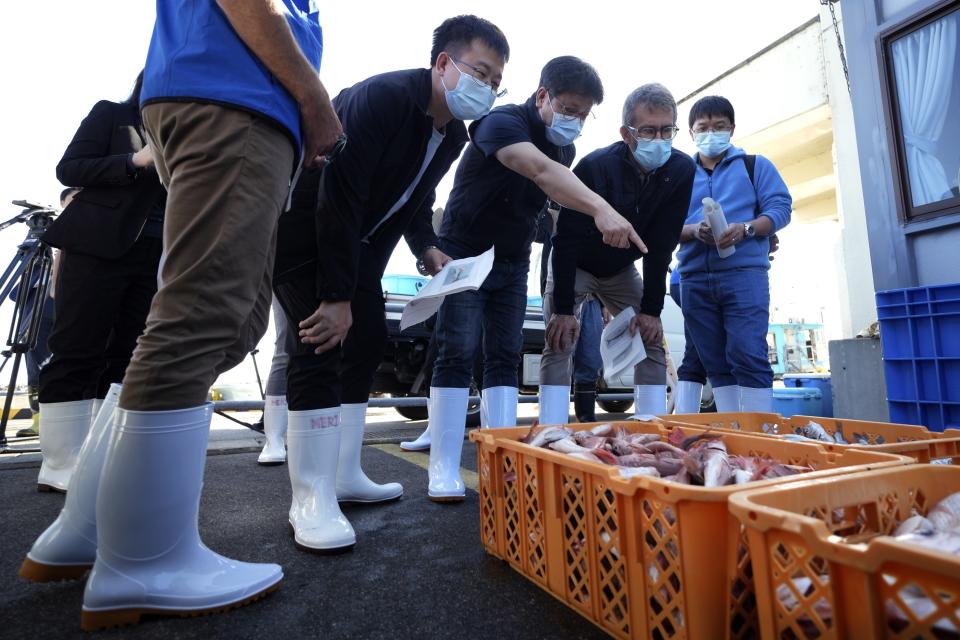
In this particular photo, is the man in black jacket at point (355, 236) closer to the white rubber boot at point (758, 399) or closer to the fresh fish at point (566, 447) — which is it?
the fresh fish at point (566, 447)

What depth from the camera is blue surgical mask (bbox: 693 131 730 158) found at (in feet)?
10.4

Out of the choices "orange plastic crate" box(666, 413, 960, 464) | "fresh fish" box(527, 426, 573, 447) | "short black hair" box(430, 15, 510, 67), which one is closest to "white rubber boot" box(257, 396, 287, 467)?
"fresh fish" box(527, 426, 573, 447)

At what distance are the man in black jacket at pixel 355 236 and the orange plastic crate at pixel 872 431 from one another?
46.7 inches

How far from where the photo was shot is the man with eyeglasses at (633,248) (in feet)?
8.50

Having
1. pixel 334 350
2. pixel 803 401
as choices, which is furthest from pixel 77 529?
pixel 803 401

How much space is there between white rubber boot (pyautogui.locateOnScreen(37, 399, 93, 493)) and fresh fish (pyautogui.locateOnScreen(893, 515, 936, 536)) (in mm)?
2740

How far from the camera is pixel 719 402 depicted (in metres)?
3.11

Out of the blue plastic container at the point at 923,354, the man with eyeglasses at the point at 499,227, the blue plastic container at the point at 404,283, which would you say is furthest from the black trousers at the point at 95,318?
the blue plastic container at the point at 923,354

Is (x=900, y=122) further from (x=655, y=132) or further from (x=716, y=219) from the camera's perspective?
(x=655, y=132)

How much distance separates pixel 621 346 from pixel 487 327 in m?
0.71

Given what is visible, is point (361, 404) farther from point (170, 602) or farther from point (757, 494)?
point (757, 494)

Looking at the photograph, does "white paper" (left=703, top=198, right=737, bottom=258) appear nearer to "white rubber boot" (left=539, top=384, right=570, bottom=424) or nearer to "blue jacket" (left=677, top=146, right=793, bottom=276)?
"blue jacket" (left=677, top=146, right=793, bottom=276)

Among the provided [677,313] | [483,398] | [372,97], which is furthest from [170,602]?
[677,313]

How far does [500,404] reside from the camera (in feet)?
8.46
